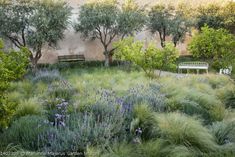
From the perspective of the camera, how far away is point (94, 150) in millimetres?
3689

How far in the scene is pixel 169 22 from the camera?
16.6m

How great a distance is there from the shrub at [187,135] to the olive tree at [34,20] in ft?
31.7

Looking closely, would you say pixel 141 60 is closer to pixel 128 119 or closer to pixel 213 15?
pixel 128 119

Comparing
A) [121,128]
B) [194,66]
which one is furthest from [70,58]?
[121,128]

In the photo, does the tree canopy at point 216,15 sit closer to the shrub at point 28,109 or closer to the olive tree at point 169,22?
the olive tree at point 169,22

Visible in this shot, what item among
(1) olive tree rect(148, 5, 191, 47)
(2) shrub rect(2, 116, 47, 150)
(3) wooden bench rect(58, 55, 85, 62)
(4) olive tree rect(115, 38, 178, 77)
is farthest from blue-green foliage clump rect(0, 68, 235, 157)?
(1) olive tree rect(148, 5, 191, 47)

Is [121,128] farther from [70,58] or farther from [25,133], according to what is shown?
[70,58]

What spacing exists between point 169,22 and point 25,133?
1353cm

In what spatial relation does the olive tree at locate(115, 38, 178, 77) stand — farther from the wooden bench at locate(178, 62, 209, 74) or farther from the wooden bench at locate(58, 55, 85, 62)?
the wooden bench at locate(58, 55, 85, 62)

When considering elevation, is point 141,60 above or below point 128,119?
above

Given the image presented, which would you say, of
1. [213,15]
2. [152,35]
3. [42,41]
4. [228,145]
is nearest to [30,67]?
[42,41]

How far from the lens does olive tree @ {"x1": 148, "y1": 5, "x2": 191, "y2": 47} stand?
16656mm

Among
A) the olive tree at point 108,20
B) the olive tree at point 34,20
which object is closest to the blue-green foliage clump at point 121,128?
the olive tree at point 34,20

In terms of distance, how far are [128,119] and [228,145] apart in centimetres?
159
